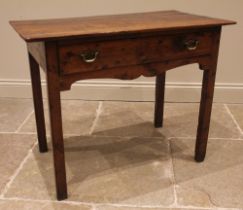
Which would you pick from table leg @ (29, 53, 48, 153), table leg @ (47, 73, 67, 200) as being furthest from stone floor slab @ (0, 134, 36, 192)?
table leg @ (47, 73, 67, 200)

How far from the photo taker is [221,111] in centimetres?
238

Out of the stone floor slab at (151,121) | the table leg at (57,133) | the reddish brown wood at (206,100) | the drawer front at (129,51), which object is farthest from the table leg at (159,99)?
the table leg at (57,133)

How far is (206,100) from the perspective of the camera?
1.60 meters

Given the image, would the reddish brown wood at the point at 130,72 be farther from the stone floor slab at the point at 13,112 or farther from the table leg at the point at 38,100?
the stone floor slab at the point at 13,112

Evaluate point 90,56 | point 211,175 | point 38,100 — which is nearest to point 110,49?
point 90,56

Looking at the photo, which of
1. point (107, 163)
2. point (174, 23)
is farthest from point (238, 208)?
point (174, 23)

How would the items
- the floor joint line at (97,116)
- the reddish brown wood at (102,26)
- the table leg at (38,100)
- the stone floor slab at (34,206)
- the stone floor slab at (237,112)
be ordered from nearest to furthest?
1. the reddish brown wood at (102,26)
2. the stone floor slab at (34,206)
3. the table leg at (38,100)
4. the floor joint line at (97,116)
5. the stone floor slab at (237,112)

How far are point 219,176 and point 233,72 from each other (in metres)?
1.11

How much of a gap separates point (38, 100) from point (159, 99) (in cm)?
76

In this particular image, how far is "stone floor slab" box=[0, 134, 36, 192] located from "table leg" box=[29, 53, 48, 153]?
12 cm

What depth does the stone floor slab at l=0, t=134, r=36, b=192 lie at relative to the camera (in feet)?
5.34

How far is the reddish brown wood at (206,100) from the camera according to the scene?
1.51 metres

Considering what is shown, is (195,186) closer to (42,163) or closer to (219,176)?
(219,176)

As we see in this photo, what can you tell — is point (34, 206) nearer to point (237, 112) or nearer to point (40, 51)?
point (40, 51)
